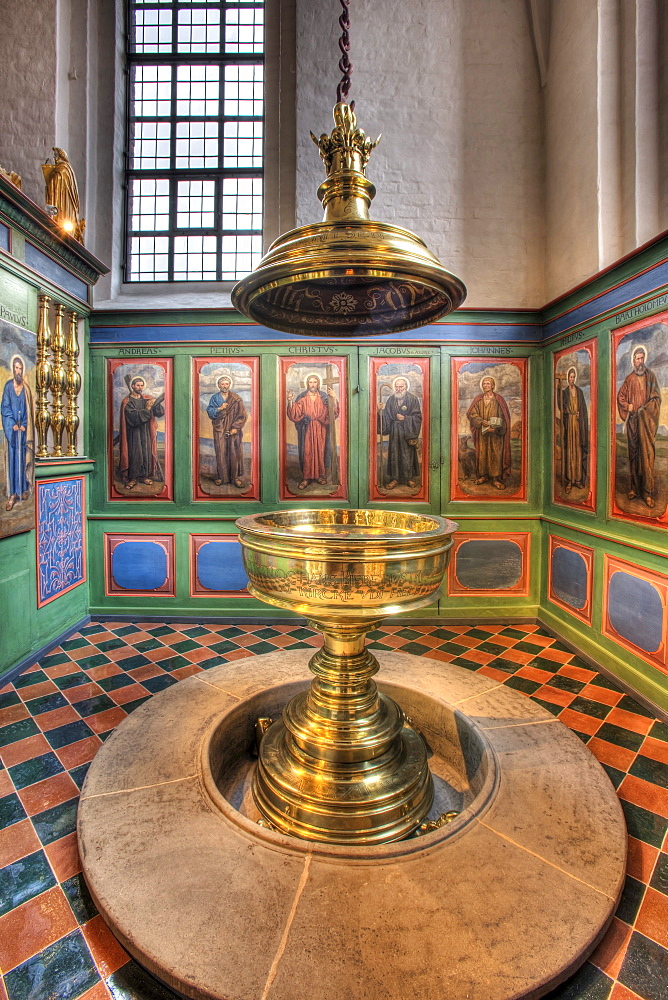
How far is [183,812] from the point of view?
2066mm

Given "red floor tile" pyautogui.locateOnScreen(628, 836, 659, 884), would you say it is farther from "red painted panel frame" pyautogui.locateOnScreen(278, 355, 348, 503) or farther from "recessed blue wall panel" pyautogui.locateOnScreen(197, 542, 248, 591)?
"recessed blue wall panel" pyautogui.locateOnScreen(197, 542, 248, 591)

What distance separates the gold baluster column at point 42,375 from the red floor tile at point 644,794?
5.18 m

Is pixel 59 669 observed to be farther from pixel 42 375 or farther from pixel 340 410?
pixel 340 410

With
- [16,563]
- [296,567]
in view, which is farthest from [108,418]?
[296,567]

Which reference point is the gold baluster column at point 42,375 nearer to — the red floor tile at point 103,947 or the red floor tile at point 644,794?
the red floor tile at point 103,947

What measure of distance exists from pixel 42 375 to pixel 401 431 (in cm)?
366

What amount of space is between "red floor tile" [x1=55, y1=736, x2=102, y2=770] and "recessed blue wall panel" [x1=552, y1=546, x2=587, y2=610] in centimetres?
421

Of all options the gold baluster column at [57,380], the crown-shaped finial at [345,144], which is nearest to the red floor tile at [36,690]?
the gold baluster column at [57,380]

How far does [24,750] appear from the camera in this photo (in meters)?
2.92

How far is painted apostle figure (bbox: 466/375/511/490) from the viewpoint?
5410mm

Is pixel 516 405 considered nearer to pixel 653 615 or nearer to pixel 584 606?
pixel 584 606

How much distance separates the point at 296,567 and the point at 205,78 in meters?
7.46

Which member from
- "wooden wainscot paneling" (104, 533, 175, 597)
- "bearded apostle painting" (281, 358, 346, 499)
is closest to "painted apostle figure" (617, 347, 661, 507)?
"bearded apostle painting" (281, 358, 346, 499)

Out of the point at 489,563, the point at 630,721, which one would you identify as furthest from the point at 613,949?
the point at 489,563
